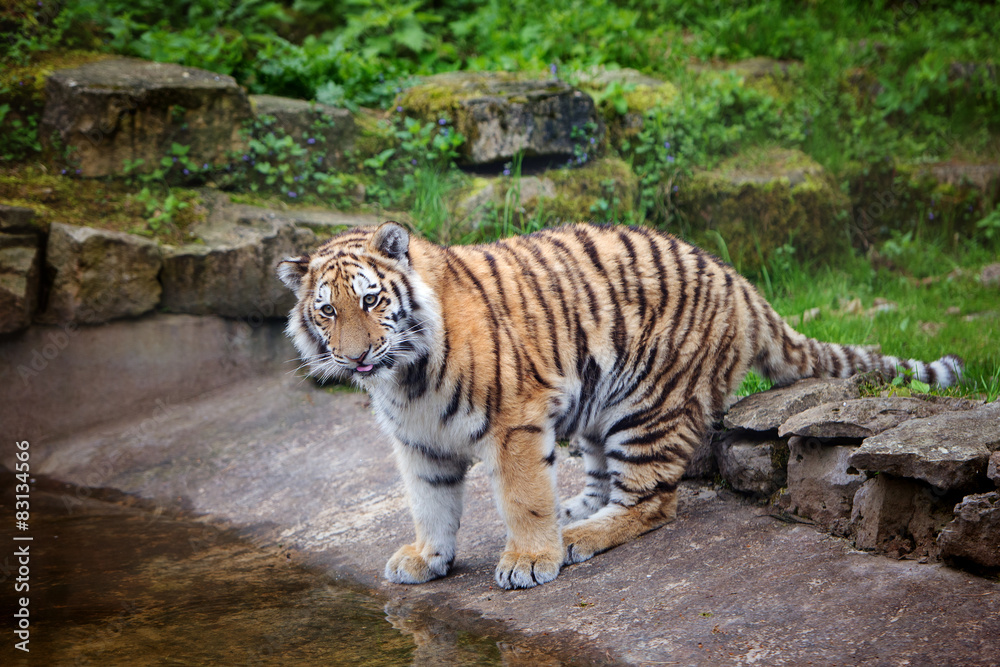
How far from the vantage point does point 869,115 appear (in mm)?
7109

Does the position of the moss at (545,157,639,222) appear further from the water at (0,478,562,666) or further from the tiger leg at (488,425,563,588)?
the water at (0,478,562,666)

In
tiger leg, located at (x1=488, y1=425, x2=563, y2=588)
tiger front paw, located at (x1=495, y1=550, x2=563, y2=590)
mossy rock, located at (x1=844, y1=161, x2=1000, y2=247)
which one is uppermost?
mossy rock, located at (x1=844, y1=161, x2=1000, y2=247)

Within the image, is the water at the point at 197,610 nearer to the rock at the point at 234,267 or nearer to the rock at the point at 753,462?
the rock at the point at 753,462

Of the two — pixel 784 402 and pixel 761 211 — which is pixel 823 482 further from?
pixel 761 211

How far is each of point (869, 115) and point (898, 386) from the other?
4.34 m

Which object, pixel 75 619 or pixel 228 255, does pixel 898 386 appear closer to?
pixel 75 619

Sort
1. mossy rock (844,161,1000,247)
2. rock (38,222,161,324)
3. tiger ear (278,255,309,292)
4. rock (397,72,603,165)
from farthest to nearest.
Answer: mossy rock (844,161,1000,247) → rock (397,72,603,165) → rock (38,222,161,324) → tiger ear (278,255,309,292)

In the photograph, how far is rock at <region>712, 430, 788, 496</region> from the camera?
10.7ft

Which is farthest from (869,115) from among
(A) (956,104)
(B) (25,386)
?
(B) (25,386)

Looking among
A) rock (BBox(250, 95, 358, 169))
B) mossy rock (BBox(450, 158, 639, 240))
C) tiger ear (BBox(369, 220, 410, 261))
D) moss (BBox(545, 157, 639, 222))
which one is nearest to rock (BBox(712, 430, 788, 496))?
tiger ear (BBox(369, 220, 410, 261))

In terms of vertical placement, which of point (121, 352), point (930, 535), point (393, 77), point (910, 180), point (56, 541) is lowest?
point (56, 541)

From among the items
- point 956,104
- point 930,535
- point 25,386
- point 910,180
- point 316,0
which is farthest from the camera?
point 316,0

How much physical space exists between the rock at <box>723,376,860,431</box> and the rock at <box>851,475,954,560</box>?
54cm

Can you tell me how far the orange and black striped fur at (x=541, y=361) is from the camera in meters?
3.05
